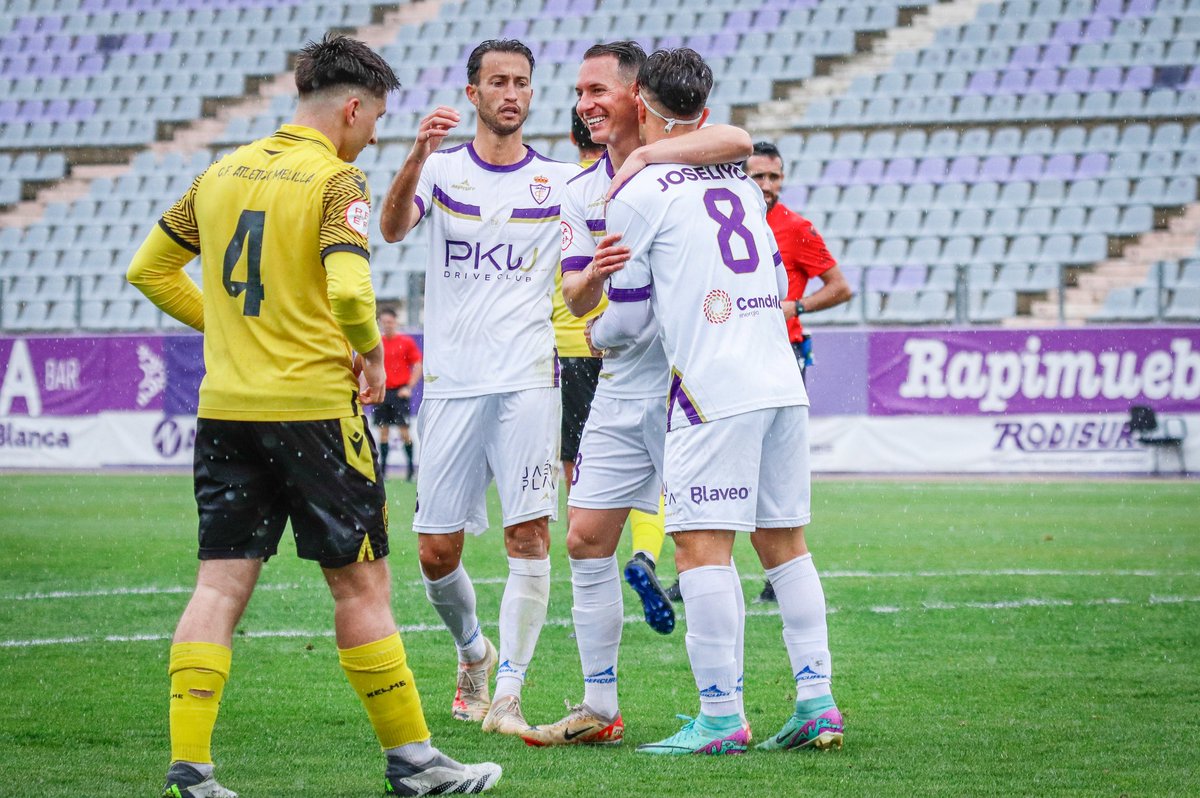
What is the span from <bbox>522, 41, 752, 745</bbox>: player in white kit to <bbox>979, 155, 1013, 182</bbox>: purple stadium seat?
64.6 ft

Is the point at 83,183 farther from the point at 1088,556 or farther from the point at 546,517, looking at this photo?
the point at 546,517

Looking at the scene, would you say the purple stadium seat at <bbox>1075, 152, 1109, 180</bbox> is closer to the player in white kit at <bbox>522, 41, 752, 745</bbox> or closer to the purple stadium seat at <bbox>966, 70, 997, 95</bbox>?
the purple stadium seat at <bbox>966, 70, 997, 95</bbox>

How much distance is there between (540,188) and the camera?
219 inches

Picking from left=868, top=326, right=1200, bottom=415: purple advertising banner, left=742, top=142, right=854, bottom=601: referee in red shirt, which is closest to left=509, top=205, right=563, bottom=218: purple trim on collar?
left=742, top=142, right=854, bottom=601: referee in red shirt

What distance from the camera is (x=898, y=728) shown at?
501 cm

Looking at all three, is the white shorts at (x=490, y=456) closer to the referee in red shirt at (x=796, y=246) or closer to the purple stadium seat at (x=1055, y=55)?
the referee in red shirt at (x=796, y=246)

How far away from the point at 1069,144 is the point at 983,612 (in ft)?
58.8

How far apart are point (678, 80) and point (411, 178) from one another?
1026mm

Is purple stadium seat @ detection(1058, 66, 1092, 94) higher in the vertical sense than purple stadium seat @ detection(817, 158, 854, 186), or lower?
higher

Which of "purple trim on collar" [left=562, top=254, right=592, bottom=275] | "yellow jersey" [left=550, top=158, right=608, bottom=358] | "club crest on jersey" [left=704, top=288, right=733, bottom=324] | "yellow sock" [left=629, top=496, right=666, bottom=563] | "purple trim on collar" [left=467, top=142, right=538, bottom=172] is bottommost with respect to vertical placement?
"yellow sock" [left=629, top=496, right=666, bottom=563]

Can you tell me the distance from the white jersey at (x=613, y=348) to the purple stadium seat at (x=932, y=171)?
19.9m

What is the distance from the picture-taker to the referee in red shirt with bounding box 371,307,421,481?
1866cm

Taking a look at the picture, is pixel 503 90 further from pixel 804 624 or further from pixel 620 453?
pixel 804 624

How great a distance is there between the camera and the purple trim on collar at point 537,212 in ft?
18.0
